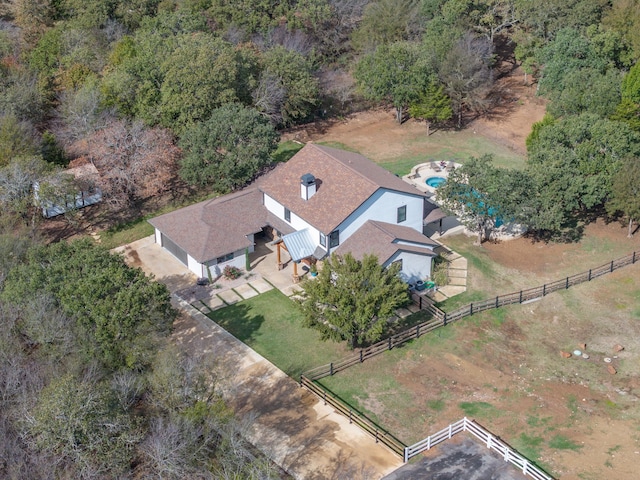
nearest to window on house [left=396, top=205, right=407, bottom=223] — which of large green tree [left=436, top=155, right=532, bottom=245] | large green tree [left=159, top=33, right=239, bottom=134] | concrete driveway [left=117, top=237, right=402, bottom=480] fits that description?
large green tree [left=436, top=155, right=532, bottom=245]

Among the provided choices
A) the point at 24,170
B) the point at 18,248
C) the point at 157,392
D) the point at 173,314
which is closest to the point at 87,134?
the point at 24,170

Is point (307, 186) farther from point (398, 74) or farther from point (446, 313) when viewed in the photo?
point (398, 74)

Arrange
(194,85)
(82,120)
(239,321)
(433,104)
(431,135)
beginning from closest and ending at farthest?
(239,321) < (82,120) < (194,85) < (433,104) < (431,135)

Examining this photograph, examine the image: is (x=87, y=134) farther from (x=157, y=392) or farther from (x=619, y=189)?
(x=619, y=189)

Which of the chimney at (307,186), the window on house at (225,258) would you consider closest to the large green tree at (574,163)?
the chimney at (307,186)

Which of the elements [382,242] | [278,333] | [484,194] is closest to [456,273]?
[484,194]

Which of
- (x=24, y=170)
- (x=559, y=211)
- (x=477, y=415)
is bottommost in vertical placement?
(x=477, y=415)
